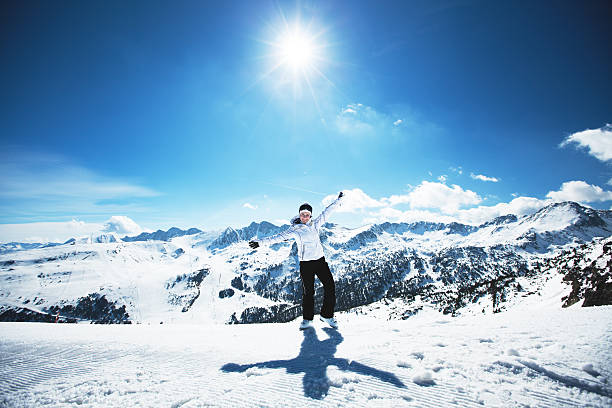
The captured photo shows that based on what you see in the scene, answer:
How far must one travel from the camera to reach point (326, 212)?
8328 mm

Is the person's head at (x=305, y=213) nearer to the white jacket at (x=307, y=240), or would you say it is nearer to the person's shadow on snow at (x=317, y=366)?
the white jacket at (x=307, y=240)

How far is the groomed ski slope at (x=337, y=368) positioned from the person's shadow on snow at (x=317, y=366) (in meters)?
0.02

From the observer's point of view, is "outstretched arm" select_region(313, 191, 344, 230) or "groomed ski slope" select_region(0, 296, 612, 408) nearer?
"groomed ski slope" select_region(0, 296, 612, 408)

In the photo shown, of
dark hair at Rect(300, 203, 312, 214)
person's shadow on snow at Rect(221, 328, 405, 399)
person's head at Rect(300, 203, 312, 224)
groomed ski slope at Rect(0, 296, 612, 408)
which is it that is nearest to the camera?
groomed ski slope at Rect(0, 296, 612, 408)

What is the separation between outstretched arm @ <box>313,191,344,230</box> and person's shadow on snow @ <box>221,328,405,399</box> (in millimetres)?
3380

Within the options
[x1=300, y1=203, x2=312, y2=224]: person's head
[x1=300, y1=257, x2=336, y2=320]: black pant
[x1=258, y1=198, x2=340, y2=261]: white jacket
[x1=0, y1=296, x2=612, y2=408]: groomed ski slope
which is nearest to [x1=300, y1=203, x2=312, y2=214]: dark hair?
[x1=300, y1=203, x2=312, y2=224]: person's head

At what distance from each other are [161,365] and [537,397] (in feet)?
17.6

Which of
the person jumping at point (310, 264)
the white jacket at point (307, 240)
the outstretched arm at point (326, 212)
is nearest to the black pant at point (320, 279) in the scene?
the person jumping at point (310, 264)

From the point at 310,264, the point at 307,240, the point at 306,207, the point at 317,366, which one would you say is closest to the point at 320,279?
the point at 310,264

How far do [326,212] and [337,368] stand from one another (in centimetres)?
496

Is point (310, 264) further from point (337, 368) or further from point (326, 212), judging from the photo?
point (337, 368)

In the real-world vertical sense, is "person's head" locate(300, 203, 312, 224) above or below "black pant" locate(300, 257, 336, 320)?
above

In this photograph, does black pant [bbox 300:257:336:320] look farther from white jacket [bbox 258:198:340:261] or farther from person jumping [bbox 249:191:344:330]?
white jacket [bbox 258:198:340:261]

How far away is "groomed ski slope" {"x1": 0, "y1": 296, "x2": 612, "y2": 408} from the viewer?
3.06 meters
